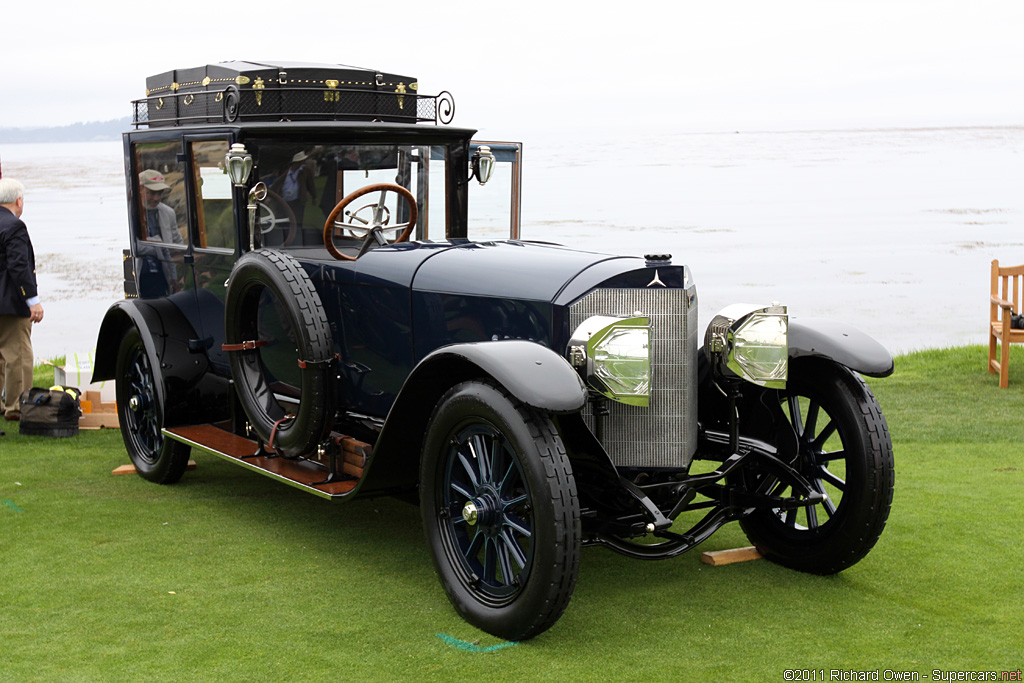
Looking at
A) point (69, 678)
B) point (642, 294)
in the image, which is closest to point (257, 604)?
point (69, 678)

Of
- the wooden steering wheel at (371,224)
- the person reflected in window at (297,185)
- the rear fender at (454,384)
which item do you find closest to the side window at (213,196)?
the person reflected in window at (297,185)

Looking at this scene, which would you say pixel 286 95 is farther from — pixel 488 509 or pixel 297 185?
pixel 488 509

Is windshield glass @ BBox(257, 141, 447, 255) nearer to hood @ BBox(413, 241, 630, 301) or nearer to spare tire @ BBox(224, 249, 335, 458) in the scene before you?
spare tire @ BBox(224, 249, 335, 458)

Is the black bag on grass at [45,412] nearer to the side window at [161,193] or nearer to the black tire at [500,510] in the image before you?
the side window at [161,193]

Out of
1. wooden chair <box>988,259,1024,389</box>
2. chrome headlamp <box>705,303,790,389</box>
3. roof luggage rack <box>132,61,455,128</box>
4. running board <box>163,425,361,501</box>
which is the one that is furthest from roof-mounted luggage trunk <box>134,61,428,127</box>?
wooden chair <box>988,259,1024,389</box>

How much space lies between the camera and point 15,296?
22.7 ft

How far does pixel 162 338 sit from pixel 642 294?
2.91m

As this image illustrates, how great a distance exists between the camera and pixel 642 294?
159 inches

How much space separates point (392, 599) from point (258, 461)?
126cm

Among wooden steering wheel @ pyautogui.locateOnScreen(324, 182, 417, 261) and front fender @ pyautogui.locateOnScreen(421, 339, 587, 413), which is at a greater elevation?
wooden steering wheel @ pyautogui.locateOnScreen(324, 182, 417, 261)

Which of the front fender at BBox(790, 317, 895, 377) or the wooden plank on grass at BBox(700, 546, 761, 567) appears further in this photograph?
the wooden plank on grass at BBox(700, 546, 761, 567)

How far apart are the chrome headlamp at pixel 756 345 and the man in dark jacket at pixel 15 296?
15.7 ft

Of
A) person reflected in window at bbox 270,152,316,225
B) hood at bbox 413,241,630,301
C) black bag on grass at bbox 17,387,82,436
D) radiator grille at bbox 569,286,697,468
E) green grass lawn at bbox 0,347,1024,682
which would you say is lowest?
green grass lawn at bbox 0,347,1024,682

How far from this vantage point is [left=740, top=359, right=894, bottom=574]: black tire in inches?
162
